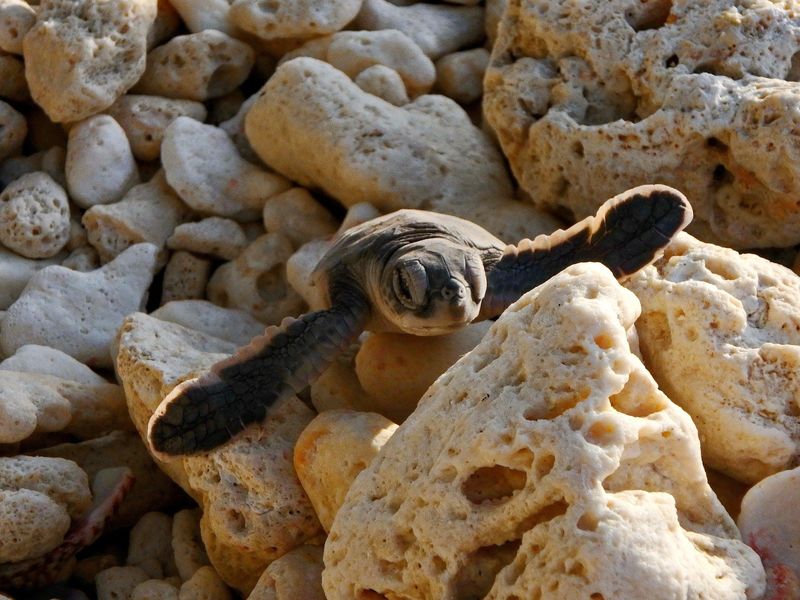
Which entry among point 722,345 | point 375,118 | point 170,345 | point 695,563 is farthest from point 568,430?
point 375,118

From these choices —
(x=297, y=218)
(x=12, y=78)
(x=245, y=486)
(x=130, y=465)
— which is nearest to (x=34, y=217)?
(x=12, y=78)

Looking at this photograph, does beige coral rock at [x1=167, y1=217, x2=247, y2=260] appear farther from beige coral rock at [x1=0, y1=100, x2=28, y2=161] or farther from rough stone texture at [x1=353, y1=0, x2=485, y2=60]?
rough stone texture at [x1=353, y1=0, x2=485, y2=60]

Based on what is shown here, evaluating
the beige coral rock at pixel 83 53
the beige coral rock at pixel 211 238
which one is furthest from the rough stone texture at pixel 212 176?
the beige coral rock at pixel 83 53

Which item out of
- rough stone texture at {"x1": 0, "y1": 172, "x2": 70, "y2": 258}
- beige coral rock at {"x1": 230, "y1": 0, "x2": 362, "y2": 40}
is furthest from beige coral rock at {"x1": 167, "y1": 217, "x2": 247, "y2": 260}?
beige coral rock at {"x1": 230, "y1": 0, "x2": 362, "y2": 40}

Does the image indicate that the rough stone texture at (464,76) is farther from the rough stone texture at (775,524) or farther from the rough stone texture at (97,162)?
the rough stone texture at (775,524)

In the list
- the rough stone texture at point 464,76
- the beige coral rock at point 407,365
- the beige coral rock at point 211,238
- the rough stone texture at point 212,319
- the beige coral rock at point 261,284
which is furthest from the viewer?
the rough stone texture at point 464,76

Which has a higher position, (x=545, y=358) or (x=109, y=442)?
(x=545, y=358)

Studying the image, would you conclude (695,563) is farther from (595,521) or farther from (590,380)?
(590,380)
